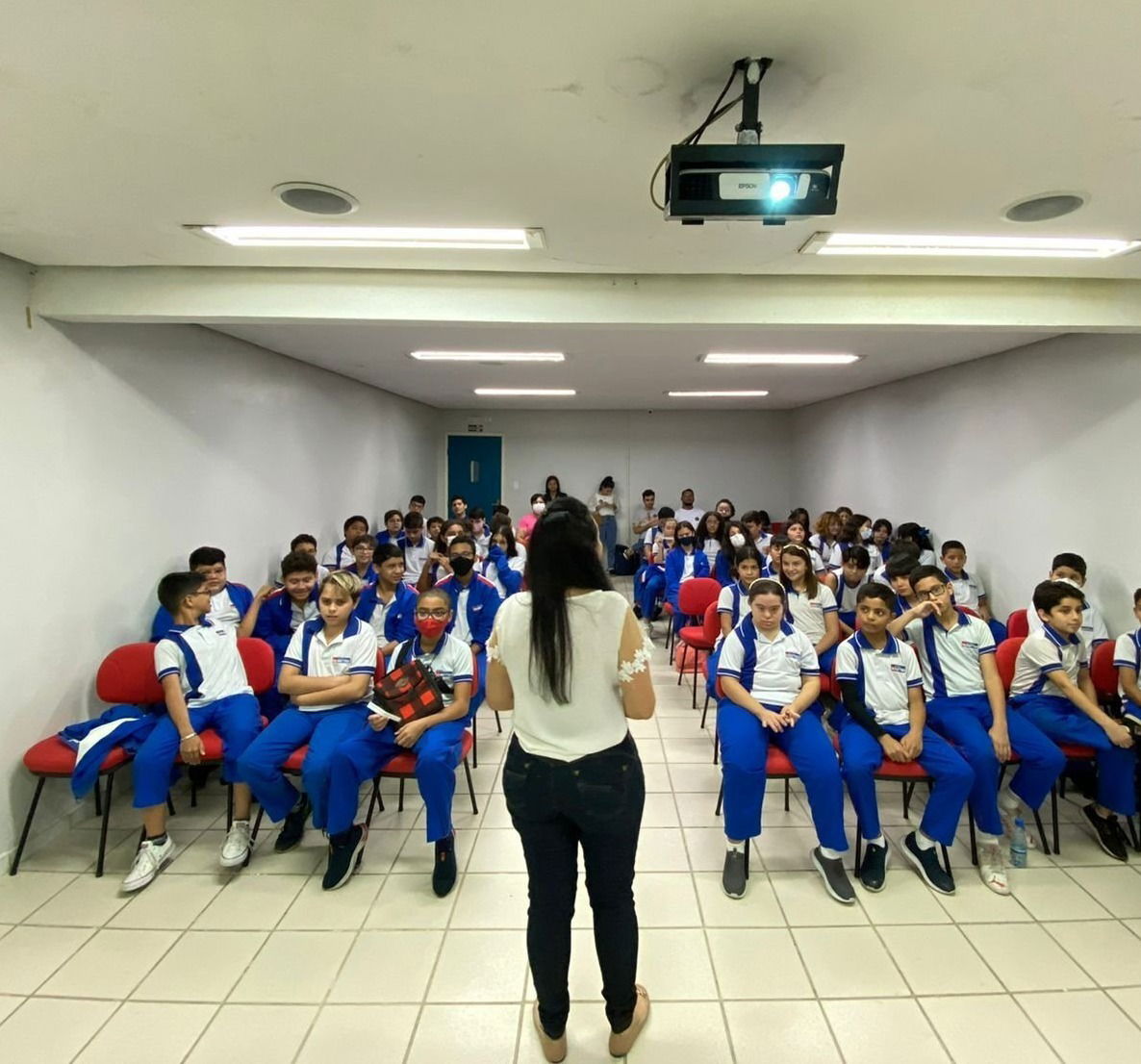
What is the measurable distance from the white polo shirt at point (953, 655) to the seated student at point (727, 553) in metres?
1.86

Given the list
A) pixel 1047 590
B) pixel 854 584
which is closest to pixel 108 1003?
pixel 1047 590

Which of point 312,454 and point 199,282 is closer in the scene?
point 199,282

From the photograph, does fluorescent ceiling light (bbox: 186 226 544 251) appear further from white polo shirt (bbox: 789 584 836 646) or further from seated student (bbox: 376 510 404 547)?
seated student (bbox: 376 510 404 547)

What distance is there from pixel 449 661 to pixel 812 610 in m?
2.28

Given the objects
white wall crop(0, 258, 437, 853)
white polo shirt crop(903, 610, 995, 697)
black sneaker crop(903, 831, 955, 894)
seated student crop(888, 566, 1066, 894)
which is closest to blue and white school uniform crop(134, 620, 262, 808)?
white wall crop(0, 258, 437, 853)

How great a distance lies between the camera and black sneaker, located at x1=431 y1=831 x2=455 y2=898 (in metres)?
2.62

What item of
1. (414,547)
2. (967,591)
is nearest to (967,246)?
(967,591)

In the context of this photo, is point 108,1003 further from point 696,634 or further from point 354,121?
point 696,634

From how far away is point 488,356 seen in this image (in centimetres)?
548

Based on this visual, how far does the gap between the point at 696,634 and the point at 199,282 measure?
148 inches

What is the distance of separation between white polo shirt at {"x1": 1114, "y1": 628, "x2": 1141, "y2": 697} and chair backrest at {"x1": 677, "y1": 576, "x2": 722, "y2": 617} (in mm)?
2418

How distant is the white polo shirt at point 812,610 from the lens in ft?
12.4

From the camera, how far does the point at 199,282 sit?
118 inches

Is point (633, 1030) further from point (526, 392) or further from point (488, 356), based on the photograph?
point (526, 392)
